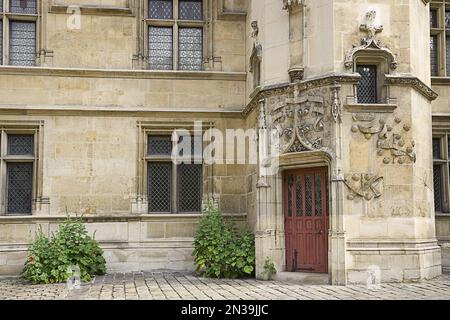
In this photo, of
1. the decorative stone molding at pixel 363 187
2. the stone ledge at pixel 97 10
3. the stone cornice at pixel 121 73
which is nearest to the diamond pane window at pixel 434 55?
the stone cornice at pixel 121 73

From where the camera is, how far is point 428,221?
35.0 ft

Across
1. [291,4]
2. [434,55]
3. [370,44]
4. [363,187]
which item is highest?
[291,4]

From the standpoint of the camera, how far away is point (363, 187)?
391 inches

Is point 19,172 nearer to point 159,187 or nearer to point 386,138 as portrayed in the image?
point 159,187

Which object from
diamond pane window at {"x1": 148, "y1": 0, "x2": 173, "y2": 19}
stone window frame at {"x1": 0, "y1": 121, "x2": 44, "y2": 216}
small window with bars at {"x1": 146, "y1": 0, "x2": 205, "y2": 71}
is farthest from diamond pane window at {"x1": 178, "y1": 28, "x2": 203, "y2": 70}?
stone window frame at {"x1": 0, "y1": 121, "x2": 44, "y2": 216}

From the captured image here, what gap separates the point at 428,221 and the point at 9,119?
8.16 m

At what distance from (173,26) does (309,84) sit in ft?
12.7

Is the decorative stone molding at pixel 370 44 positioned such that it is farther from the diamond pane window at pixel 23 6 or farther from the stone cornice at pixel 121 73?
the diamond pane window at pixel 23 6

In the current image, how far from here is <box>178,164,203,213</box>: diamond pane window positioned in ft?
41.2

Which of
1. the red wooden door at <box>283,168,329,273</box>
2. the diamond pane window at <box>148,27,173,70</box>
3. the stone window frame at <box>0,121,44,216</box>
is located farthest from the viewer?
the diamond pane window at <box>148,27,173,70</box>

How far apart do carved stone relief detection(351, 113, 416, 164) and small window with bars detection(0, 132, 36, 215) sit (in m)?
6.45

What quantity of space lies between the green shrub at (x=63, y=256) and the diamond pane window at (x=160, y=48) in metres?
3.72

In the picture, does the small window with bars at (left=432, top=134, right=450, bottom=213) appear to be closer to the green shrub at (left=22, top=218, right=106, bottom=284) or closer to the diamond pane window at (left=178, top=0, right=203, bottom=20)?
the diamond pane window at (left=178, top=0, right=203, bottom=20)

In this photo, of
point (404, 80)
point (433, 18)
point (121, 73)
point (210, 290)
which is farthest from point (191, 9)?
point (210, 290)
